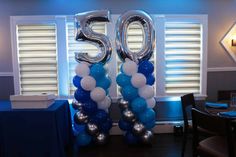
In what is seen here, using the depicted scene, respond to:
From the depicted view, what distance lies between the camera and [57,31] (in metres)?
3.56

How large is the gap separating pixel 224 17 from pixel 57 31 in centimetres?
268

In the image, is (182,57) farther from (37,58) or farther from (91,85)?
(37,58)

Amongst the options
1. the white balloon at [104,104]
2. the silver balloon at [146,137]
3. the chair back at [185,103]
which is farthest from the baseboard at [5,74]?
the chair back at [185,103]

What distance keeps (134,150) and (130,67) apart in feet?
3.74

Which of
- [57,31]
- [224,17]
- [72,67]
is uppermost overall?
[224,17]

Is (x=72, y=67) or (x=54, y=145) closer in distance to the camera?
(x=54, y=145)

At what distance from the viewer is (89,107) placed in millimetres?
3104

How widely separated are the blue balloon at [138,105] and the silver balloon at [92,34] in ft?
2.26

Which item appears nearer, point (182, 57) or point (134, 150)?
point (134, 150)

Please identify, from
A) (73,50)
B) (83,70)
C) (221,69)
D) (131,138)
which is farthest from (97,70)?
(221,69)

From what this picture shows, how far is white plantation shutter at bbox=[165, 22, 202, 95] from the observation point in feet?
12.0

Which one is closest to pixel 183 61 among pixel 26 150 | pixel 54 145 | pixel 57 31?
pixel 57 31

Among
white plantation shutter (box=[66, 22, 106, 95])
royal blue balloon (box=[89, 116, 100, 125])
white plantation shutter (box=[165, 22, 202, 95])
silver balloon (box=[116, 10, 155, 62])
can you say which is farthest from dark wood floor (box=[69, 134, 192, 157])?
white plantation shutter (box=[66, 22, 106, 95])

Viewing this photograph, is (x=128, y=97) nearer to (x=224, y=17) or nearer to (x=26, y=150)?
(x=26, y=150)
